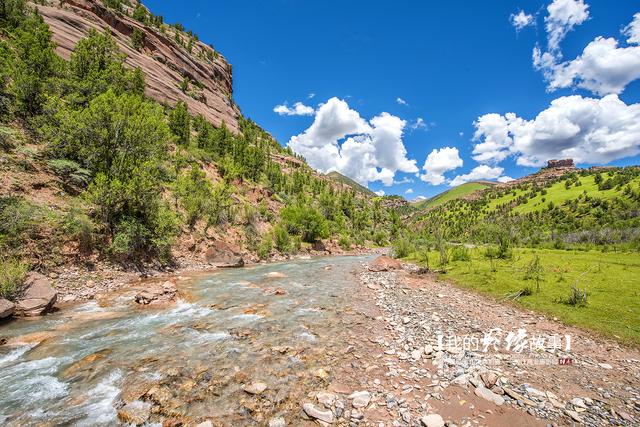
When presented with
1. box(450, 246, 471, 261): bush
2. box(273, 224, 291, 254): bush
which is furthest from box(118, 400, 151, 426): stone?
box(273, 224, 291, 254): bush

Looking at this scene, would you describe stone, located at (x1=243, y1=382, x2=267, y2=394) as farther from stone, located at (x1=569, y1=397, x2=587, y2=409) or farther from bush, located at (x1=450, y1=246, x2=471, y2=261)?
bush, located at (x1=450, y1=246, x2=471, y2=261)

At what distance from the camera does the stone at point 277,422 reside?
240 inches

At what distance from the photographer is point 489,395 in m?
6.82

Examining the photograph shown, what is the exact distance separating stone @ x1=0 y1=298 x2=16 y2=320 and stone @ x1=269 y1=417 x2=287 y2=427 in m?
12.8

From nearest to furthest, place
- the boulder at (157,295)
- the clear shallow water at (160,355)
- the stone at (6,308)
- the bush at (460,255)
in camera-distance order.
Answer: the clear shallow water at (160,355)
the stone at (6,308)
the boulder at (157,295)
the bush at (460,255)

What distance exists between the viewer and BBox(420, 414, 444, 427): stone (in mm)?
5902

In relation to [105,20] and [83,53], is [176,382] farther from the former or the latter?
[105,20]

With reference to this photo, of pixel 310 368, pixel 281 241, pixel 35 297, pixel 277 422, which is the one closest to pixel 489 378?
pixel 310 368

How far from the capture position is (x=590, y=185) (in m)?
121

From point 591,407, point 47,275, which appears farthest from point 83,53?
point 591,407

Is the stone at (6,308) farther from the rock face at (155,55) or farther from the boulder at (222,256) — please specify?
the rock face at (155,55)

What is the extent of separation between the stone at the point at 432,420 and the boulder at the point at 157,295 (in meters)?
14.2

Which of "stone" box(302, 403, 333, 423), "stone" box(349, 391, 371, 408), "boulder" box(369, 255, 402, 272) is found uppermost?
"boulder" box(369, 255, 402, 272)

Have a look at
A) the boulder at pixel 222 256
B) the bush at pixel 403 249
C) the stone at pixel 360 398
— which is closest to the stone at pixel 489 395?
the stone at pixel 360 398
